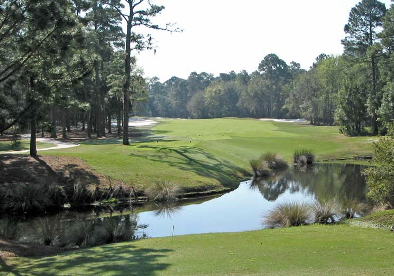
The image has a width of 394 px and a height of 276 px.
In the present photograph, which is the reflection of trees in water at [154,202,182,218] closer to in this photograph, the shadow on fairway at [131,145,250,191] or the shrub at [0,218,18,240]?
the shadow on fairway at [131,145,250,191]

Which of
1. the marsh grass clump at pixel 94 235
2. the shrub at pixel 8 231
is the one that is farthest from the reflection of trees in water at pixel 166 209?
the shrub at pixel 8 231

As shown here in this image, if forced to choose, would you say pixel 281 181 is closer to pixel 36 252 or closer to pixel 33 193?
pixel 33 193

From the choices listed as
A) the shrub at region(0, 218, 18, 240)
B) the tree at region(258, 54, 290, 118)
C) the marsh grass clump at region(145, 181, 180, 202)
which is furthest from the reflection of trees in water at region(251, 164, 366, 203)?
the tree at region(258, 54, 290, 118)

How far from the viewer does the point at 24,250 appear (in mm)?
12891

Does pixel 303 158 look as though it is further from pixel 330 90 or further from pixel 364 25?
pixel 330 90

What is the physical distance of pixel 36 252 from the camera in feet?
42.2

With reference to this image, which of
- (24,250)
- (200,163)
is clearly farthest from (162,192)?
(24,250)

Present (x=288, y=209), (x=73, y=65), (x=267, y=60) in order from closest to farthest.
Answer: (x=288, y=209), (x=73, y=65), (x=267, y=60)

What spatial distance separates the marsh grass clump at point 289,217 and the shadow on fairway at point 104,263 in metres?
6.55

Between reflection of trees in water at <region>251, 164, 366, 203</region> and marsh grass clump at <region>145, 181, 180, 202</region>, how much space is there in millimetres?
5848

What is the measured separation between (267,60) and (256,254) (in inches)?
5755

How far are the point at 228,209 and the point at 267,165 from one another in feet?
45.6

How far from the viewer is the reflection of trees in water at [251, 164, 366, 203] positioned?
25.9 meters

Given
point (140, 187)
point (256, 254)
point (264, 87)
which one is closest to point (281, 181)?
point (140, 187)
